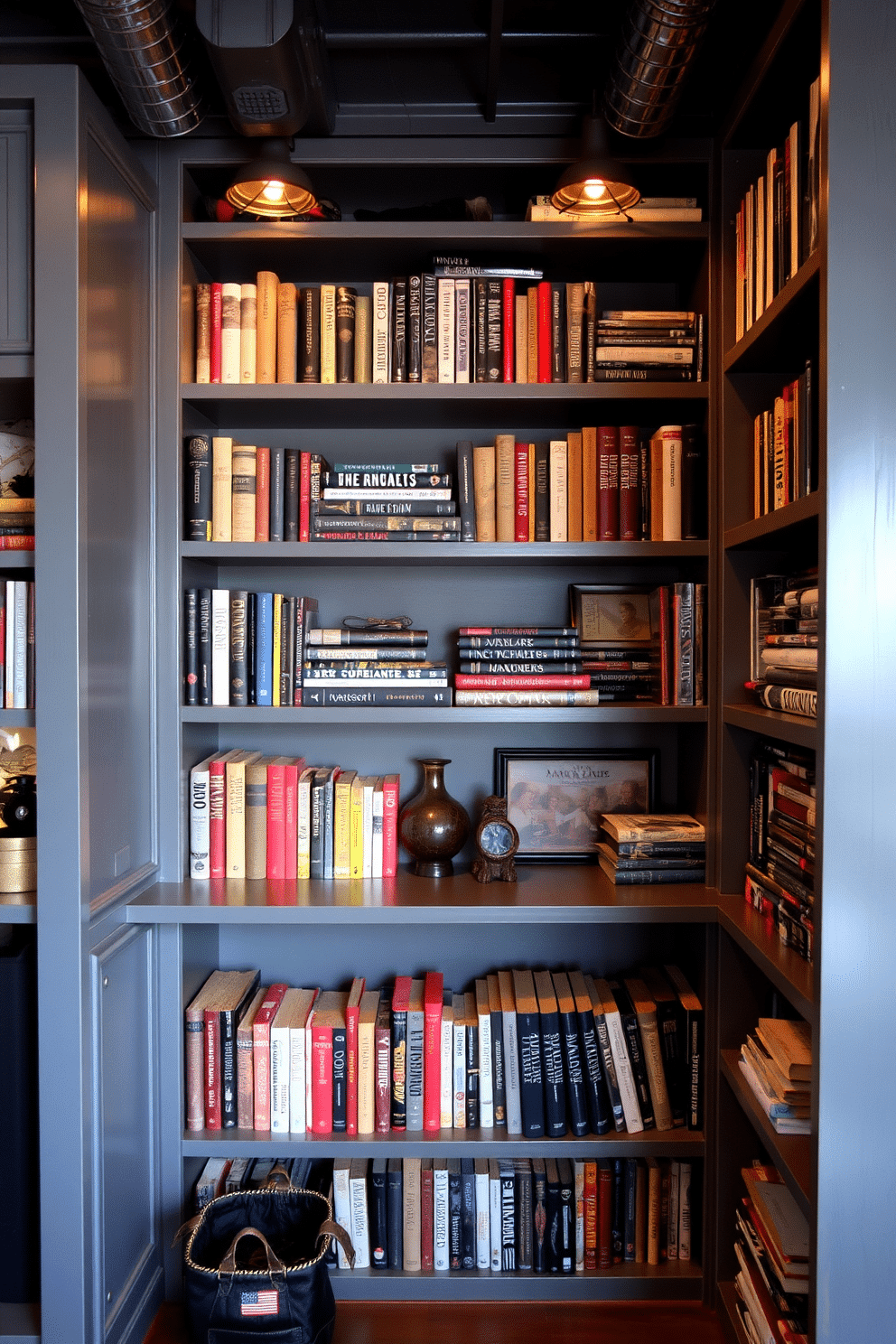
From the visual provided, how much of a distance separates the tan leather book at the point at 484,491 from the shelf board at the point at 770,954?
93cm

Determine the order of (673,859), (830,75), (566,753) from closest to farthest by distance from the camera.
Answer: (830,75) → (673,859) → (566,753)

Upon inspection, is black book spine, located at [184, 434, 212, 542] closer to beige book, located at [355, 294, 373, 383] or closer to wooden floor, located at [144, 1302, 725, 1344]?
beige book, located at [355, 294, 373, 383]

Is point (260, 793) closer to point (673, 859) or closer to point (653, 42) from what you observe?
point (673, 859)

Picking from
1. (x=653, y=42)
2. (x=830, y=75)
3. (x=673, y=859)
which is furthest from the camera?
(x=673, y=859)

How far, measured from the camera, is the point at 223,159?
201cm

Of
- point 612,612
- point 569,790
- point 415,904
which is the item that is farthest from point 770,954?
point 612,612

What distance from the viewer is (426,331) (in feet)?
6.64

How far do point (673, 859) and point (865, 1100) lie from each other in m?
0.79

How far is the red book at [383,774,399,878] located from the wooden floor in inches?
36.2

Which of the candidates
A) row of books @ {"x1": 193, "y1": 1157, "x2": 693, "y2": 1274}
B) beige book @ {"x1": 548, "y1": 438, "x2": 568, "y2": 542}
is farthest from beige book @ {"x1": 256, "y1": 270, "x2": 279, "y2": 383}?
row of books @ {"x1": 193, "y1": 1157, "x2": 693, "y2": 1274}

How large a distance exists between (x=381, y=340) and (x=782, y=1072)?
1635 mm

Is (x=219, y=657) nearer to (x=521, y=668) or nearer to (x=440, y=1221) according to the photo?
(x=521, y=668)

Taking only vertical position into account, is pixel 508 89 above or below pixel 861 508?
above

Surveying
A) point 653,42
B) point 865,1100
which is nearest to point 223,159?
point 653,42
